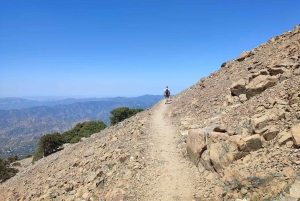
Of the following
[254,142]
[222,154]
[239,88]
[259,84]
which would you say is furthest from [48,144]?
[254,142]

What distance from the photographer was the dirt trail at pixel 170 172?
36.6 feet

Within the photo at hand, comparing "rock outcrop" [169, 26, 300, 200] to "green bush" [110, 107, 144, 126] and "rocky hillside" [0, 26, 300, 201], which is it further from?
"green bush" [110, 107, 144, 126]

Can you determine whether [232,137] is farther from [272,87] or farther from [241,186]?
[272,87]

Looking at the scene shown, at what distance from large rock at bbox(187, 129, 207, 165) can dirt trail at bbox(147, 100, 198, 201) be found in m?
0.59

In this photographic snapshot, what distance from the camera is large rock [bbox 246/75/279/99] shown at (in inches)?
655

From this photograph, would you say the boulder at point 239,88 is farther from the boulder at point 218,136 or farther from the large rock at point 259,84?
the boulder at point 218,136

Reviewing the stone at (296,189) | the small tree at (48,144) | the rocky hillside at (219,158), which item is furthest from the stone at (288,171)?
the small tree at (48,144)

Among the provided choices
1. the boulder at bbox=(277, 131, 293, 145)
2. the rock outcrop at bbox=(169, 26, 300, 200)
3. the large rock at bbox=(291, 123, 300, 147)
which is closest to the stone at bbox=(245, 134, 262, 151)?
the rock outcrop at bbox=(169, 26, 300, 200)

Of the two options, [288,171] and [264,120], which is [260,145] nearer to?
[264,120]

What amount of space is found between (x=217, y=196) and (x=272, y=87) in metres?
10.2

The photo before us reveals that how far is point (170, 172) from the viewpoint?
1310 centimetres

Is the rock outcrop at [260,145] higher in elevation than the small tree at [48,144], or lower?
higher

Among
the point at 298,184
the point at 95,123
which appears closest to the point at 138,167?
the point at 298,184

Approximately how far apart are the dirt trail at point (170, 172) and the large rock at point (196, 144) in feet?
1.92
